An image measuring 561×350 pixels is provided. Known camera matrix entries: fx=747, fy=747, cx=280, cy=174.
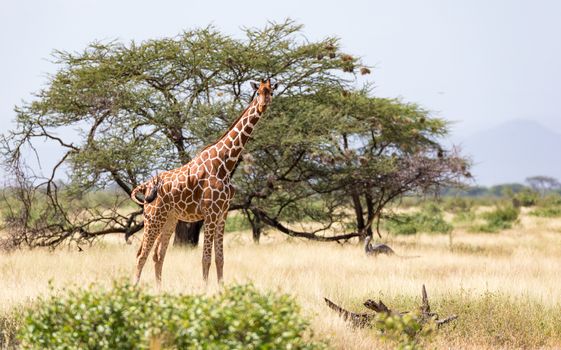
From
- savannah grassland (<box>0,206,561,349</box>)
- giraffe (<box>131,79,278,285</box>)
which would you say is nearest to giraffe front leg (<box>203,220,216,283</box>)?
giraffe (<box>131,79,278,285</box>)

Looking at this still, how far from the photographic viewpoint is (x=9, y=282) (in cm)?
1102

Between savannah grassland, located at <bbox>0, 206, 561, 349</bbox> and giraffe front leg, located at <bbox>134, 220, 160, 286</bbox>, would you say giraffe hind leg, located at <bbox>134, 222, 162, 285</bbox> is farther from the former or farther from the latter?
savannah grassland, located at <bbox>0, 206, 561, 349</bbox>

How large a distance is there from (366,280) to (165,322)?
6.99m

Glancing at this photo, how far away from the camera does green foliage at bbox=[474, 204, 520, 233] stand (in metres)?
30.1

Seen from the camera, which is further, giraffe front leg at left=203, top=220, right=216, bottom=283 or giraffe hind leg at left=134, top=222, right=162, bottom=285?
giraffe hind leg at left=134, top=222, right=162, bottom=285

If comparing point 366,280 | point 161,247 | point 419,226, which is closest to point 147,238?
point 161,247

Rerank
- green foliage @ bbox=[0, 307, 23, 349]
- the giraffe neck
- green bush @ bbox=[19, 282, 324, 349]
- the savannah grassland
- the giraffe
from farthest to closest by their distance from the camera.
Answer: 1. the giraffe neck
2. the giraffe
3. the savannah grassland
4. green foliage @ bbox=[0, 307, 23, 349]
5. green bush @ bbox=[19, 282, 324, 349]

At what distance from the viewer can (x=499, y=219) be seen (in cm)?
3278

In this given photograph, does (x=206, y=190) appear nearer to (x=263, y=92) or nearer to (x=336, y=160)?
(x=263, y=92)

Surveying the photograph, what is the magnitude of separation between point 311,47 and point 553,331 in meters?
11.9

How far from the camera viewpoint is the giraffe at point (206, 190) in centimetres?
977

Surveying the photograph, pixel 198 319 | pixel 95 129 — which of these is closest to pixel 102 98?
pixel 95 129

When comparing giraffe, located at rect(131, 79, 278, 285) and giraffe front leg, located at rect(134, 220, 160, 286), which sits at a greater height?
giraffe, located at rect(131, 79, 278, 285)

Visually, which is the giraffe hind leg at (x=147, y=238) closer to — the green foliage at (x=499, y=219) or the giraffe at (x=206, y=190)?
the giraffe at (x=206, y=190)
